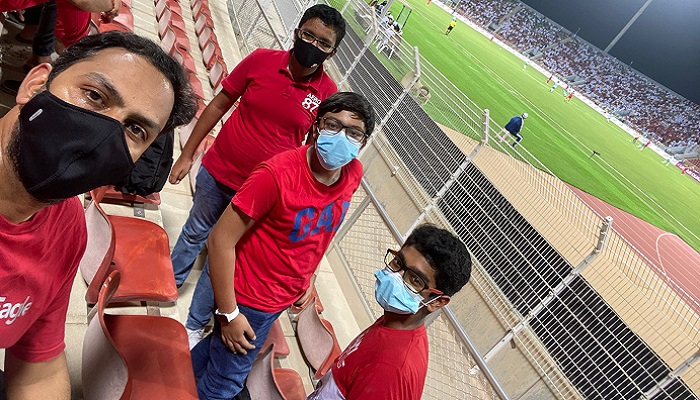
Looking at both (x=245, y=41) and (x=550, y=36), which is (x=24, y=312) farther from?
(x=550, y=36)

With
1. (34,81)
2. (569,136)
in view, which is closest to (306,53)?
(34,81)

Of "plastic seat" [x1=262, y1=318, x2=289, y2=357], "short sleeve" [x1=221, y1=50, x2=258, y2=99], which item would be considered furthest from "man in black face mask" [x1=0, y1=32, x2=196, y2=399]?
"plastic seat" [x1=262, y1=318, x2=289, y2=357]

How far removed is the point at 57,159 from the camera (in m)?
1.01

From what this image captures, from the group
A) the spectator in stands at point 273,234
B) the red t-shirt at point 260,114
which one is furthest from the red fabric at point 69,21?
the spectator in stands at point 273,234

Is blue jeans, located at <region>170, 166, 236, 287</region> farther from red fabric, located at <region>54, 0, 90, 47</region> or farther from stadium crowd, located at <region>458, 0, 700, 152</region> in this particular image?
stadium crowd, located at <region>458, 0, 700, 152</region>

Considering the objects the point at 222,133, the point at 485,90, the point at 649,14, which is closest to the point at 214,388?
the point at 222,133

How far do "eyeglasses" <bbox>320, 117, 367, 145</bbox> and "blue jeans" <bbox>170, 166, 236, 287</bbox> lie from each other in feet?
3.30

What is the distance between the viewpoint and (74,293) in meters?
2.42

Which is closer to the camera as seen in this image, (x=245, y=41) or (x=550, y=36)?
(x=245, y=41)

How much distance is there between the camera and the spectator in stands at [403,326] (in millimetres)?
1571

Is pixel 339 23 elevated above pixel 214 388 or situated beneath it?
elevated above

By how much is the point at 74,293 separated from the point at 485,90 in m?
24.1

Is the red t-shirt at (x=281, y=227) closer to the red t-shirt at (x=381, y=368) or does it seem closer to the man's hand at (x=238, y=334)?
the man's hand at (x=238, y=334)

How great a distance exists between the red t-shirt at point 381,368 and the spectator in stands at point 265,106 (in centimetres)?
144
